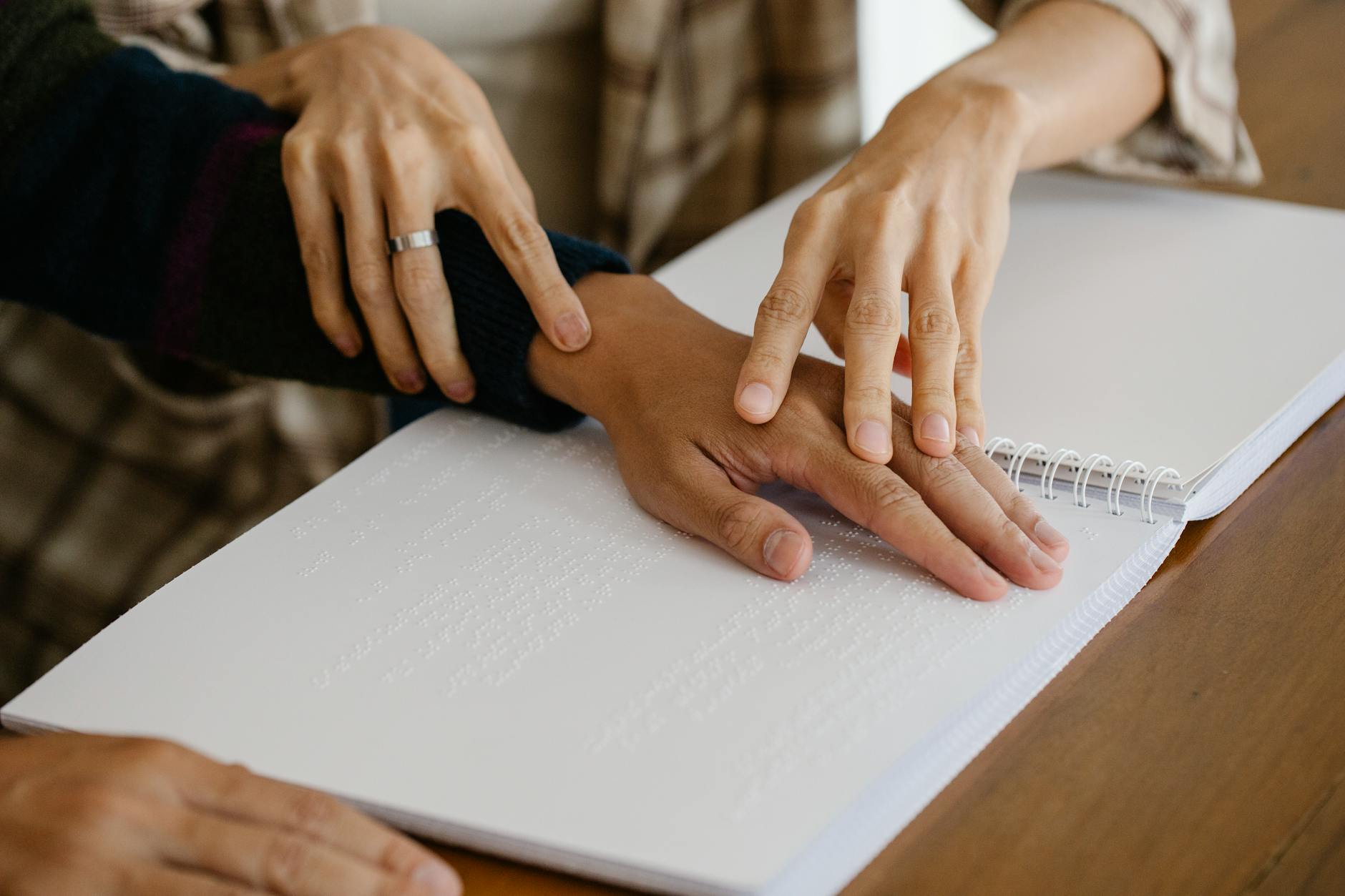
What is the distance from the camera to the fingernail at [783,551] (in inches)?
21.0

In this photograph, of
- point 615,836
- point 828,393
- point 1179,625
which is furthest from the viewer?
point 828,393

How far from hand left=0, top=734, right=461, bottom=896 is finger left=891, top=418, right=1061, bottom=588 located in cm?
28

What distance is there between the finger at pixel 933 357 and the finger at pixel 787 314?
55 millimetres

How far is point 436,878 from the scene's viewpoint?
15.7 inches

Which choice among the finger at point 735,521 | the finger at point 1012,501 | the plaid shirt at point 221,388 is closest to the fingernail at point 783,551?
the finger at point 735,521

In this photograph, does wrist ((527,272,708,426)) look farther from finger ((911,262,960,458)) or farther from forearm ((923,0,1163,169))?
forearm ((923,0,1163,169))

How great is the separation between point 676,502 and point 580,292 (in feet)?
0.67

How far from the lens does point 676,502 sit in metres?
0.59

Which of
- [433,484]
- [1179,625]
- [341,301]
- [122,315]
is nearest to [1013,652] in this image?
[1179,625]

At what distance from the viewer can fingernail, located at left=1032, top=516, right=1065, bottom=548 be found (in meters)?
0.54

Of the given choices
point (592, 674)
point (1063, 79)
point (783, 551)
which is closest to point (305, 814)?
point (592, 674)

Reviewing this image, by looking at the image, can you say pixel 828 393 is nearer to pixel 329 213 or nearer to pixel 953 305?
pixel 953 305

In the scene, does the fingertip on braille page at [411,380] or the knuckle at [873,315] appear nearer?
the knuckle at [873,315]

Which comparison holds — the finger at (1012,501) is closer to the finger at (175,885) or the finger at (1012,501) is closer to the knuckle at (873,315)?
the knuckle at (873,315)
